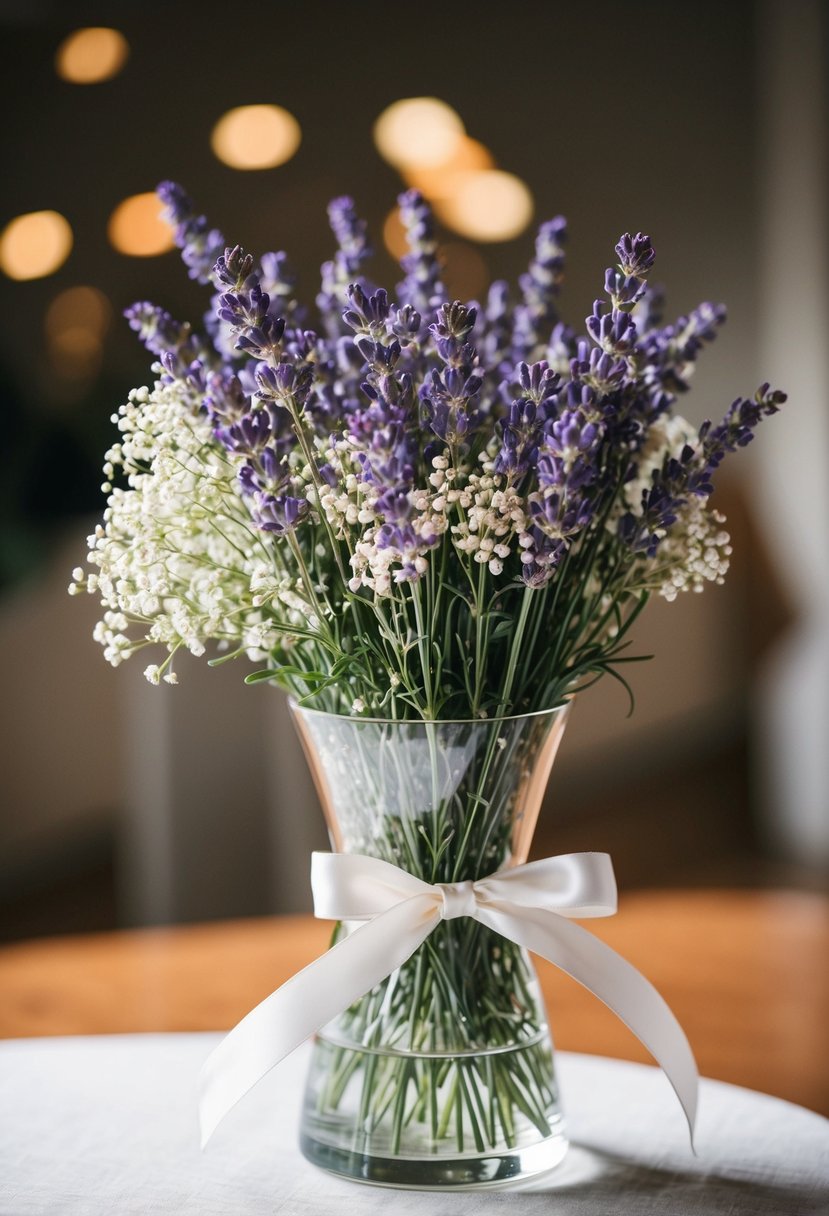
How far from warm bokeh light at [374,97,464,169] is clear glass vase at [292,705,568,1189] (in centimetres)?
405

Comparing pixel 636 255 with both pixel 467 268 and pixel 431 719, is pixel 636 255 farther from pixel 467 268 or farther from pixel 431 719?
pixel 467 268

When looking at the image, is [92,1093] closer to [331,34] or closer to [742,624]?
[331,34]

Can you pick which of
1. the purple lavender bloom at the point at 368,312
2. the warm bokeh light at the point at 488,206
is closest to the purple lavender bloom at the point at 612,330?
the purple lavender bloom at the point at 368,312

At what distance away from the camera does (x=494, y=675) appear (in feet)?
2.62

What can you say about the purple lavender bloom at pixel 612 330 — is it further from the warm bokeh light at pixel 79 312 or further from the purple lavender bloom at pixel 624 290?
the warm bokeh light at pixel 79 312

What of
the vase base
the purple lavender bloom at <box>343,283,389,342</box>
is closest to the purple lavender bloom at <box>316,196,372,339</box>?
the purple lavender bloom at <box>343,283,389,342</box>

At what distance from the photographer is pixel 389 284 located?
4691mm

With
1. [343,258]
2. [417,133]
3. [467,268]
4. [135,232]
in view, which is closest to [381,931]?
[343,258]

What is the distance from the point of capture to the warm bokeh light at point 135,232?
3896 mm

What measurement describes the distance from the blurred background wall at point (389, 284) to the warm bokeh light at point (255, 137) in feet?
0.10

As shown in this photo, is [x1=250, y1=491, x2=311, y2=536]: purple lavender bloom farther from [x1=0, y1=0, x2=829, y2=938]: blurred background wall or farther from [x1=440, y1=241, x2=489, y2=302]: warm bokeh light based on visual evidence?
[x1=440, y1=241, x2=489, y2=302]: warm bokeh light

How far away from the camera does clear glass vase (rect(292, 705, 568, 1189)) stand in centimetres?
78

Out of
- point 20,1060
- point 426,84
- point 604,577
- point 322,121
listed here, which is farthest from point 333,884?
point 426,84

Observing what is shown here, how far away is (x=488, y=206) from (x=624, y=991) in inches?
171
